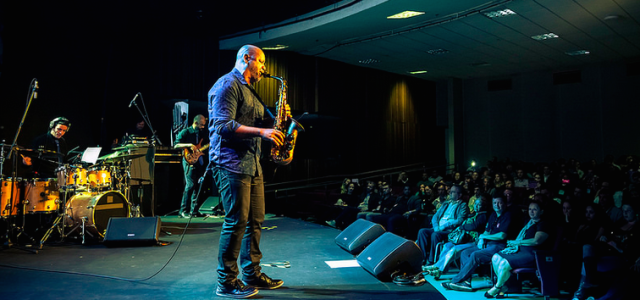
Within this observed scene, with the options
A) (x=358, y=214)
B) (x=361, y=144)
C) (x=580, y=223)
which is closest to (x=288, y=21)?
(x=358, y=214)

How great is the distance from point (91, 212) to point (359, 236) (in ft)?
9.79

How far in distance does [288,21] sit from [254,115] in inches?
264

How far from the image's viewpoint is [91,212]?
5012 millimetres

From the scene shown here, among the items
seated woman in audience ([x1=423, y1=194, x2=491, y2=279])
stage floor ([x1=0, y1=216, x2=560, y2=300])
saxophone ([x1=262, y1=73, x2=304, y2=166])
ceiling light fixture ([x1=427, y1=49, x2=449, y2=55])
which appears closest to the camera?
stage floor ([x1=0, y1=216, x2=560, y2=300])

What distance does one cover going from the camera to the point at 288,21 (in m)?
9.30

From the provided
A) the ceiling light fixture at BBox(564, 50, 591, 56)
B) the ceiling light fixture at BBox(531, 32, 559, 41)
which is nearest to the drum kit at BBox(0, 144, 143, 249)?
the ceiling light fixture at BBox(531, 32, 559, 41)

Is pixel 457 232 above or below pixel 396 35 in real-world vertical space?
below

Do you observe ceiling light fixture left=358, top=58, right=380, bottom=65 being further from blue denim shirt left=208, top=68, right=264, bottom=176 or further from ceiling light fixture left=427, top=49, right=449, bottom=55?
blue denim shirt left=208, top=68, right=264, bottom=176

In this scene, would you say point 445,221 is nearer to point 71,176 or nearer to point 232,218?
point 232,218

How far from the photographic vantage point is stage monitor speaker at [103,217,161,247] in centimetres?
448

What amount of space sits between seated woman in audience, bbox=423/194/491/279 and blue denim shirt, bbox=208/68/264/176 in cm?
387

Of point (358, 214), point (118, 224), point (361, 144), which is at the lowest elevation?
point (358, 214)

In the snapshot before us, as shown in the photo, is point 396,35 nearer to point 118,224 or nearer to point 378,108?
point 378,108

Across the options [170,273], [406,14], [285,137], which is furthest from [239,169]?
[406,14]
